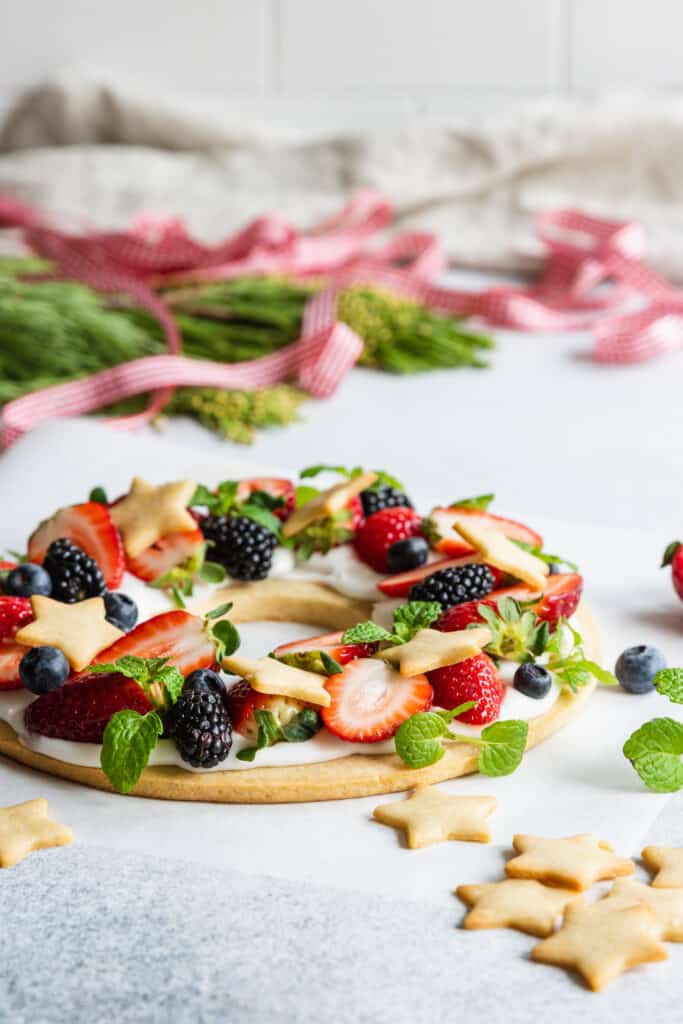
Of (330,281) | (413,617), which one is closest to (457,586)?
(413,617)

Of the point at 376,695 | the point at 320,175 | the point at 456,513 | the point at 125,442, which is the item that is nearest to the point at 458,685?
the point at 376,695

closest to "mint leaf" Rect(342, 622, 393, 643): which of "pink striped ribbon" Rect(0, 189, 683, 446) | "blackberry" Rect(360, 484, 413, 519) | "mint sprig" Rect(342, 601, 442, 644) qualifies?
"mint sprig" Rect(342, 601, 442, 644)

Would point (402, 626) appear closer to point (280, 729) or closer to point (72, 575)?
point (280, 729)

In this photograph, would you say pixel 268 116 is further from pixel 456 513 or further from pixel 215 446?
pixel 456 513

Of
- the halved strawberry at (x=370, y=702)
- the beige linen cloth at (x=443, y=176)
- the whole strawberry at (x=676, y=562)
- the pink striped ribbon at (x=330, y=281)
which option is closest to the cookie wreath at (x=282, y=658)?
the halved strawberry at (x=370, y=702)

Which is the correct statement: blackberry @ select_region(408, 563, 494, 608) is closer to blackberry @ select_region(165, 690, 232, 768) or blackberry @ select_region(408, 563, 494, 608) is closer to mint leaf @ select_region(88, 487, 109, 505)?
blackberry @ select_region(165, 690, 232, 768)

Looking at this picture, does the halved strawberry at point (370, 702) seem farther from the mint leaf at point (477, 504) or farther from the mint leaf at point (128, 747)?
the mint leaf at point (477, 504)
